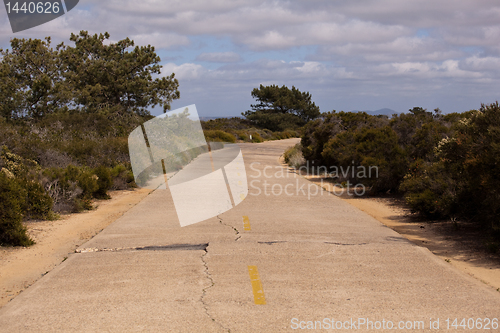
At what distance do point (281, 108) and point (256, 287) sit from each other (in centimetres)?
9316

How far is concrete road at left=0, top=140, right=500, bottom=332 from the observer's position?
16.1 ft

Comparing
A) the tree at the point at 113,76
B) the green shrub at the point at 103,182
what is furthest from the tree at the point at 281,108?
the green shrub at the point at 103,182

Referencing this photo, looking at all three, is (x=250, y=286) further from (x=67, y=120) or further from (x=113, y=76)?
(x=113, y=76)

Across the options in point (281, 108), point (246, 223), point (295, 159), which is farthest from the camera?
point (281, 108)

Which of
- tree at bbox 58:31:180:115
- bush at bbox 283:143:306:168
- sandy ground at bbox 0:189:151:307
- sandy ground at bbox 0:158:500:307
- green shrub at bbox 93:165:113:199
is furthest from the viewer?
tree at bbox 58:31:180:115

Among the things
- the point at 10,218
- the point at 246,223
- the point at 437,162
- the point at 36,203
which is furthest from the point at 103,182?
the point at 437,162

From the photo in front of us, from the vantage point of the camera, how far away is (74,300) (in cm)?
550

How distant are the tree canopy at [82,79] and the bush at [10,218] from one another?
2354cm

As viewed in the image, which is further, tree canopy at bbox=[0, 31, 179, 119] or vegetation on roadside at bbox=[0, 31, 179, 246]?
tree canopy at bbox=[0, 31, 179, 119]

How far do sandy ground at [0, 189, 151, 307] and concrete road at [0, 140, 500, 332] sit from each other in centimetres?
47

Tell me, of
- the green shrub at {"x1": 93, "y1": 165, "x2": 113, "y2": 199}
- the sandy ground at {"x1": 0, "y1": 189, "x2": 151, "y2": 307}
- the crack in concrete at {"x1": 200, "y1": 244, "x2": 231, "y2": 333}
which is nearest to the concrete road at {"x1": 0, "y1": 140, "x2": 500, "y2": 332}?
the crack in concrete at {"x1": 200, "y1": 244, "x2": 231, "y2": 333}

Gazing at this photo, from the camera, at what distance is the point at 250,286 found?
6020 mm

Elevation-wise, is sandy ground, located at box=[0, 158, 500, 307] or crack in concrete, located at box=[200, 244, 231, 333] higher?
crack in concrete, located at box=[200, 244, 231, 333]

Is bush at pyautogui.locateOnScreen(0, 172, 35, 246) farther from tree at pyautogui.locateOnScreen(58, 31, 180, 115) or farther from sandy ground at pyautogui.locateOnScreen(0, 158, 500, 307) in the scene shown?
tree at pyautogui.locateOnScreen(58, 31, 180, 115)
